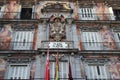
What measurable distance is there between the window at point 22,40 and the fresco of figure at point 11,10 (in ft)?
7.19

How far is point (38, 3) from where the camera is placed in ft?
72.4

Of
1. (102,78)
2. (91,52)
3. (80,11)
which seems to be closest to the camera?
(102,78)

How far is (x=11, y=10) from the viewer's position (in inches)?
842

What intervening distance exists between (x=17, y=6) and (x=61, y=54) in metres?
7.25

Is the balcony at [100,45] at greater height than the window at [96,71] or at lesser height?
greater

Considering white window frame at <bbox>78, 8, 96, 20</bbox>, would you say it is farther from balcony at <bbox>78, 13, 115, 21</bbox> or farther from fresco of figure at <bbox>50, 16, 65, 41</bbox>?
fresco of figure at <bbox>50, 16, 65, 41</bbox>

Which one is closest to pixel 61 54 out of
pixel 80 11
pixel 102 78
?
pixel 102 78

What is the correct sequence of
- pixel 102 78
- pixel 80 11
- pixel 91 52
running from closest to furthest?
pixel 102 78
pixel 91 52
pixel 80 11

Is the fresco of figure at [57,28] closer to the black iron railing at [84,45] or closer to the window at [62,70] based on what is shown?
the black iron railing at [84,45]

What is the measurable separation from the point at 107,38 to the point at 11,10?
8.90 metres

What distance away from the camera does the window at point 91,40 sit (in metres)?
18.6

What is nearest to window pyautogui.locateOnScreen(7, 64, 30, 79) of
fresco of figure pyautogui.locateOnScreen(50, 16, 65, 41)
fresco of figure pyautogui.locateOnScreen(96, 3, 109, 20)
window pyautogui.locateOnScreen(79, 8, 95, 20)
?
fresco of figure pyautogui.locateOnScreen(50, 16, 65, 41)

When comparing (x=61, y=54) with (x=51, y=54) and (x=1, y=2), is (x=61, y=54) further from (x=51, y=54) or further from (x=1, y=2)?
(x=1, y=2)

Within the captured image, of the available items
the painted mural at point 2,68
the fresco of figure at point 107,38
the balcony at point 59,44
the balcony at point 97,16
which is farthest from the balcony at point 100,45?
the painted mural at point 2,68
